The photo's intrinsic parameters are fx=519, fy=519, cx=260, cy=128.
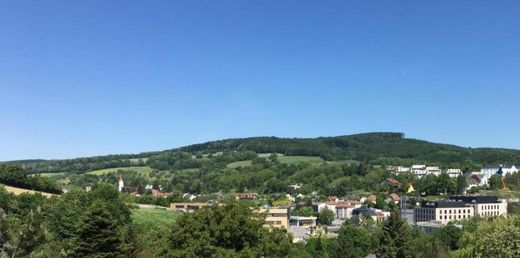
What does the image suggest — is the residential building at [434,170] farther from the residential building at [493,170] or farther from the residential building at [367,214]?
the residential building at [367,214]

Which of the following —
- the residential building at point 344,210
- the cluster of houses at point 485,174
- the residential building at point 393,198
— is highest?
the cluster of houses at point 485,174

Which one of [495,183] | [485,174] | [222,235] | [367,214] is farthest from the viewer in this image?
[485,174]

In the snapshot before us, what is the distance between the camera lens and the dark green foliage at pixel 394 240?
4503 centimetres

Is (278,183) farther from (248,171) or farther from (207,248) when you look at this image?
(207,248)

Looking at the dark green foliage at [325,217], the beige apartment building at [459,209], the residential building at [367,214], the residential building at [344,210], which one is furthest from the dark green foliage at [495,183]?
the dark green foliage at [325,217]

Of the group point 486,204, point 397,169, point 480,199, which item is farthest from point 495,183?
point 397,169

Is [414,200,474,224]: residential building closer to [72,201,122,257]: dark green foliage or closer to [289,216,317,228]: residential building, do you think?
[289,216,317,228]: residential building

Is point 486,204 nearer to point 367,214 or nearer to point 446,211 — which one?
point 446,211

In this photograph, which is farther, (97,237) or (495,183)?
(495,183)

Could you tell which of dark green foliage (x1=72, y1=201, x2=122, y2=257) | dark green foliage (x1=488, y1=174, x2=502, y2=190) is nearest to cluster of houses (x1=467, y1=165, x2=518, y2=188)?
dark green foliage (x1=488, y1=174, x2=502, y2=190)

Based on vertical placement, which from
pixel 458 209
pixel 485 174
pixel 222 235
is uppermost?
pixel 485 174

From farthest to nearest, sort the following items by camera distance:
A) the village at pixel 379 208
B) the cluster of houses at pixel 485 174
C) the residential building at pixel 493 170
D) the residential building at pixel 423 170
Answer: the residential building at pixel 423 170 → the residential building at pixel 493 170 → the cluster of houses at pixel 485 174 → the village at pixel 379 208

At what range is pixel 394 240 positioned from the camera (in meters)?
45.4

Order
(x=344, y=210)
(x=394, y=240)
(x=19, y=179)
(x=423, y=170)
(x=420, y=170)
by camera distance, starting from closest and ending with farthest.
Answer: (x=394, y=240) → (x=19, y=179) → (x=344, y=210) → (x=423, y=170) → (x=420, y=170)
